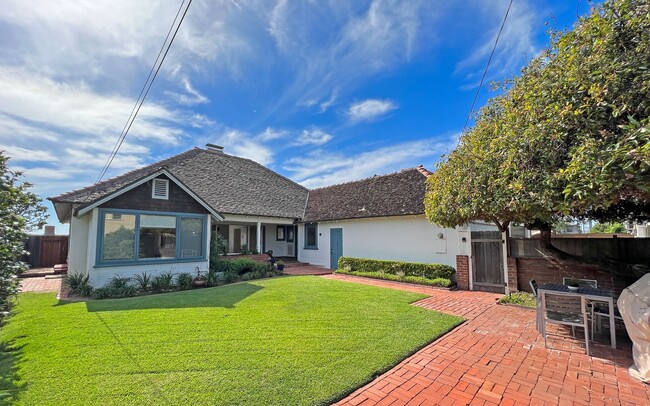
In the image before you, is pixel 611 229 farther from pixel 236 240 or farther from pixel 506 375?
pixel 236 240

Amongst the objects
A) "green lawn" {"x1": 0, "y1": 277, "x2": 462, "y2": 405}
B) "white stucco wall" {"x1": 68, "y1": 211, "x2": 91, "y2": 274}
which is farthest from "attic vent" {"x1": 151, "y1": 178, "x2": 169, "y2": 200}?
"green lawn" {"x1": 0, "y1": 277, "x2": 462, "y2": 405}

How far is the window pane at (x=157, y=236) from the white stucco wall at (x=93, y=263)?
43 centimetres

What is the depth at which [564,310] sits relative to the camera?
214 inches

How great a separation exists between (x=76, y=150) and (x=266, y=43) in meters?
12.3

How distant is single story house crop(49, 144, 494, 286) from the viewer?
1080cm

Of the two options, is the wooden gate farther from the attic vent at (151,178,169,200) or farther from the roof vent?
the attic vent at (151,178,169,200)

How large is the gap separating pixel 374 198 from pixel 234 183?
995 cm

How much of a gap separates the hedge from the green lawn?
3.72 m

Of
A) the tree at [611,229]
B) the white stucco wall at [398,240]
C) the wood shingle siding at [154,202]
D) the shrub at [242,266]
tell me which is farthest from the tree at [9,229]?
the tree at [611,229]

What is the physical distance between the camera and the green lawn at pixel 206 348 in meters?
3.62

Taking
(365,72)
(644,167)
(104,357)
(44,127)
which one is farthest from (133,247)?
(644,167)

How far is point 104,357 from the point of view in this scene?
4.57 m

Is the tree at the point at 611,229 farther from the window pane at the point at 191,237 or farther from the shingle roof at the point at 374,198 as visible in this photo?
the window pane at the point at 191,237

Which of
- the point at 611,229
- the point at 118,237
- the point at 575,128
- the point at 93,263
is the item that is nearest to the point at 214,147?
the point at 118,237
